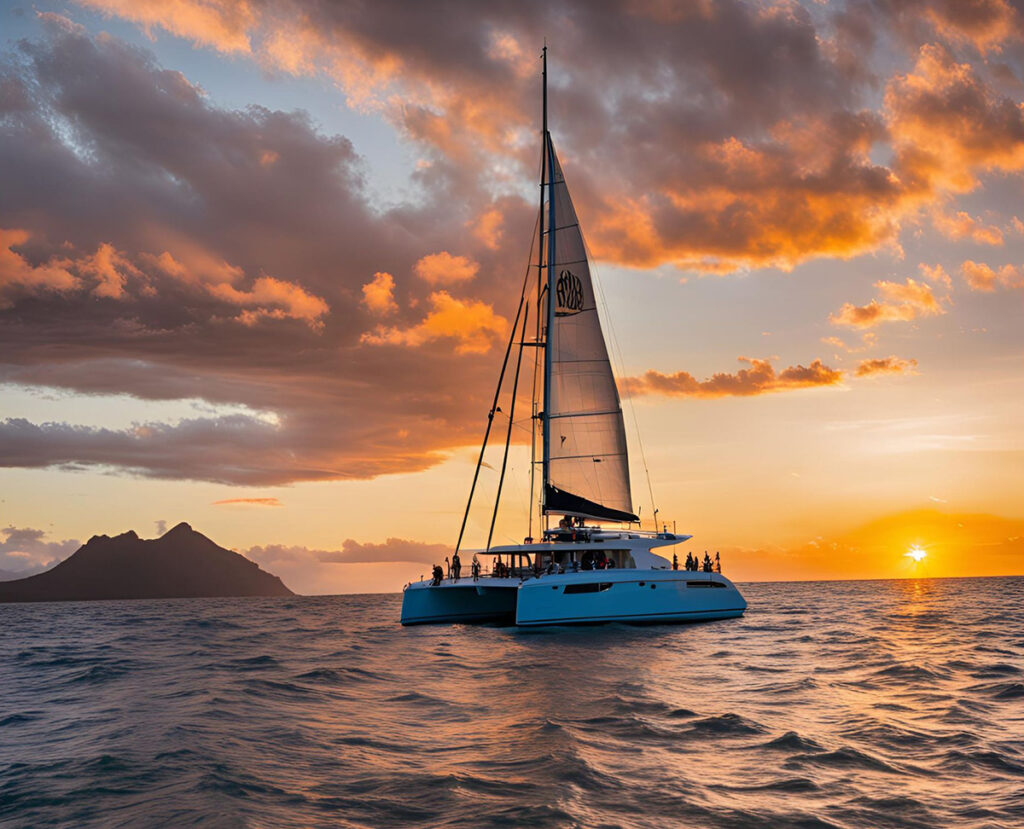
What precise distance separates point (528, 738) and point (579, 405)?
78.4 feet

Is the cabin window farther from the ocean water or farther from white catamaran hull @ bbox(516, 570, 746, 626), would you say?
the ocean water

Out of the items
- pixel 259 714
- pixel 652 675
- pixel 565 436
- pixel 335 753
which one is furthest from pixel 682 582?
pixel 335 753

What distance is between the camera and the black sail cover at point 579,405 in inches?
1447

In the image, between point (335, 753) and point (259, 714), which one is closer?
point (335, 753)

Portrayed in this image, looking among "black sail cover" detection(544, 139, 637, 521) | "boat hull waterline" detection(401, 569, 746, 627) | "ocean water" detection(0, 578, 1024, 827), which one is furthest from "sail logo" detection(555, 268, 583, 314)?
"ocean water" detection(0, 578, 1024, 827)

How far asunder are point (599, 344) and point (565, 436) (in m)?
4.45

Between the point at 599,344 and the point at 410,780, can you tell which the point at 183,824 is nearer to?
the point at 410,780

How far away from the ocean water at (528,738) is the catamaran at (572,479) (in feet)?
21.4

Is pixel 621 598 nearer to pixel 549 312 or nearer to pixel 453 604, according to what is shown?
pixel 453 604

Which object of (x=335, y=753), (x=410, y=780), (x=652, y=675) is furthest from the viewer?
(x=652, y=675)

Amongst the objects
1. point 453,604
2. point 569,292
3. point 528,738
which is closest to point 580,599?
point 453,604

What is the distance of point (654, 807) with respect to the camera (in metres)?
10.2

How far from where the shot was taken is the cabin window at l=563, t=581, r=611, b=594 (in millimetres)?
31078

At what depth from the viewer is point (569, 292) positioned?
37844 millimetres
